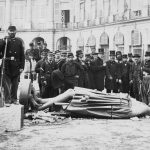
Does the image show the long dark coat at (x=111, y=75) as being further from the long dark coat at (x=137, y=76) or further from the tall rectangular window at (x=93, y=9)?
the tall rectangular window at (x=93, y=9)

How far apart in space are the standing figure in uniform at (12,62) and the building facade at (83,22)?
18784 mm

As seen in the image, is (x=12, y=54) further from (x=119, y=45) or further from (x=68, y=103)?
(x=119, y=45)

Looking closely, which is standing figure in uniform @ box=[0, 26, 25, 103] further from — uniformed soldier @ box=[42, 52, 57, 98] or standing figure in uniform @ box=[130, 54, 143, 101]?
standing figure in uniform @ box=[130, 54, 143, 101]

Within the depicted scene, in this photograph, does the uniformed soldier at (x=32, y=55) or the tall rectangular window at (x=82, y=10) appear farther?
the tall rectangular window at (x=82, y=10)

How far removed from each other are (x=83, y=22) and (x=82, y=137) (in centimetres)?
3167

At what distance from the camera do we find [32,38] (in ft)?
139

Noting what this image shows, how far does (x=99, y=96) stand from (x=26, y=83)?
1.71 m

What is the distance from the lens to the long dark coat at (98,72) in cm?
1389

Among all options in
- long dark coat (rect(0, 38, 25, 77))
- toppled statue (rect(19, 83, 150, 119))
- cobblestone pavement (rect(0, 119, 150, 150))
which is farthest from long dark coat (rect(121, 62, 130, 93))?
cobblestone pavement (rect(0, 119, 150, 150))

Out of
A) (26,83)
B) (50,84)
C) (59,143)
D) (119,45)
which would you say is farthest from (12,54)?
(119,45)

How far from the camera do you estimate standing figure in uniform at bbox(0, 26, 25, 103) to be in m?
10.2

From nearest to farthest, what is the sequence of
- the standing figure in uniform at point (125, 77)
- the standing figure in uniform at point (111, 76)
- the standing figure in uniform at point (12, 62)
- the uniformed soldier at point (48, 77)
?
the standing figure in uniform at point (12, 62) → the uniformed soldier at point (48, 77) → the standing figure in uniform at point (125, 77) → the standing figure in uniform at point (111, 76)

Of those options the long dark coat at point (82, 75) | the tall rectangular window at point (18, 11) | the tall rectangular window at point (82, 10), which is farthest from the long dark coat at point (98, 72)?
the tall rectangular window at point (18, 11)

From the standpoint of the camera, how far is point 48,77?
39.9 ft
